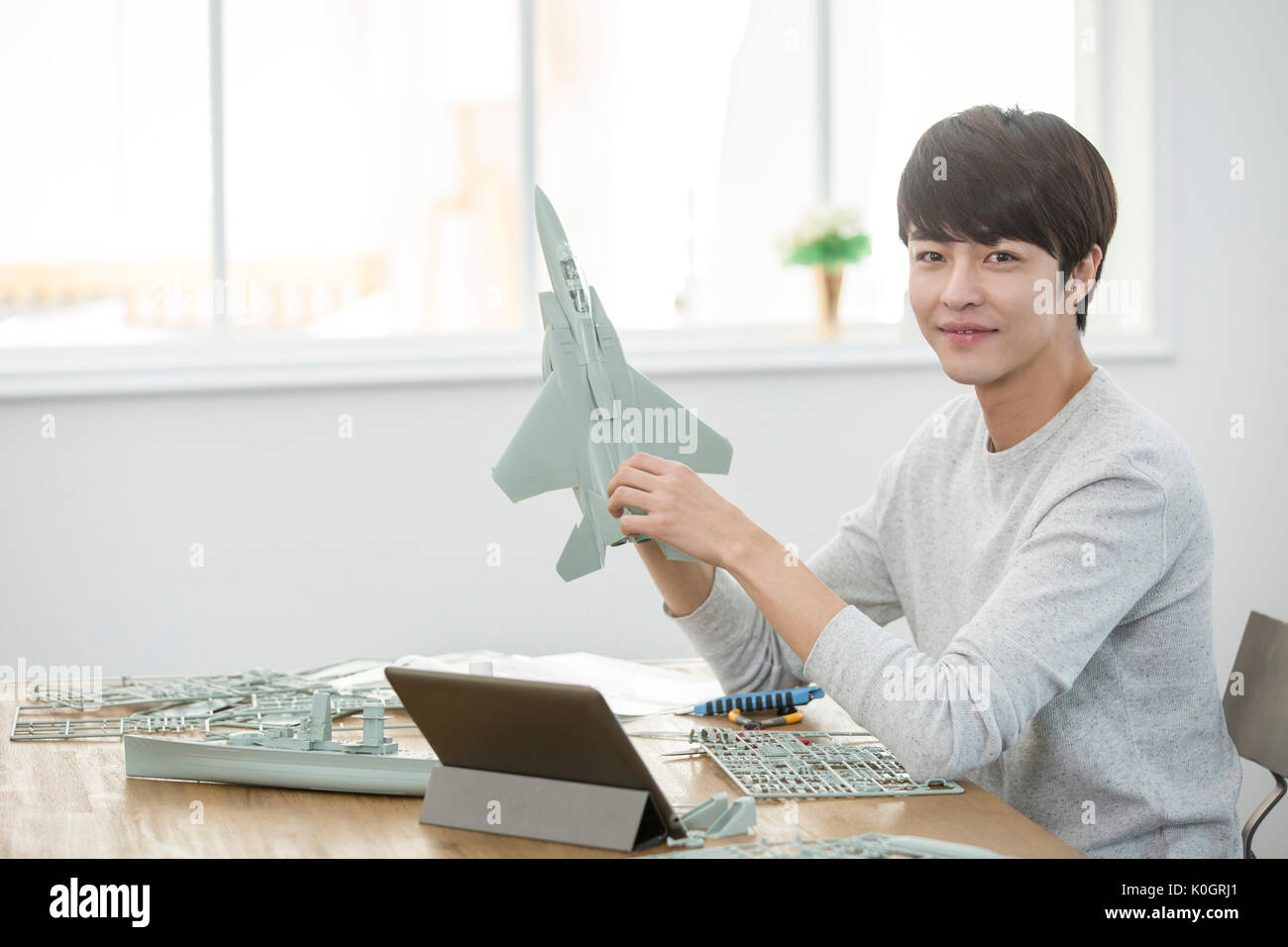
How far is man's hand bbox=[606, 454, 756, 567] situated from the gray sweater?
0.16 m

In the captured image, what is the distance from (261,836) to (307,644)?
2083mm

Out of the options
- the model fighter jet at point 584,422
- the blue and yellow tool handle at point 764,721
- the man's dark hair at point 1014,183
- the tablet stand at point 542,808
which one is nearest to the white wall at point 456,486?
the model fighter jet at point 584,422

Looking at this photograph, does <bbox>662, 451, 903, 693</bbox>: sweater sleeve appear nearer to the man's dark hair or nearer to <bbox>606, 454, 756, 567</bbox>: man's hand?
<bbox>606, 454, 756, 567</bbox>: man's hand

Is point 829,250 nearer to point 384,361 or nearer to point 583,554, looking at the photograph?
point 384,361

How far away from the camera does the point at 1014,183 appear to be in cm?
158

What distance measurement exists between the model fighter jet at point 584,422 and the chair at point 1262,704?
31.0 inches

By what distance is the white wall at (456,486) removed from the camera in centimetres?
322

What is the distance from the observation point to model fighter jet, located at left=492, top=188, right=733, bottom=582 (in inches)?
71.0

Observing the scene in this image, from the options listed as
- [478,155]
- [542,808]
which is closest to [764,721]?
[542,808]

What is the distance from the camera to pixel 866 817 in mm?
1313

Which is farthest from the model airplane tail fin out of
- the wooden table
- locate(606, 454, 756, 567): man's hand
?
the wooden table

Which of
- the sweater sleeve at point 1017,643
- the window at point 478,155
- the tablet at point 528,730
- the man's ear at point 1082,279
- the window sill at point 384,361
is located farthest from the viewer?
the window at point 478,155

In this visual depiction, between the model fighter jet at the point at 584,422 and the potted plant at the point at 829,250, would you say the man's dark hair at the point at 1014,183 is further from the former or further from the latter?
the potted plant at the point at 829,250
